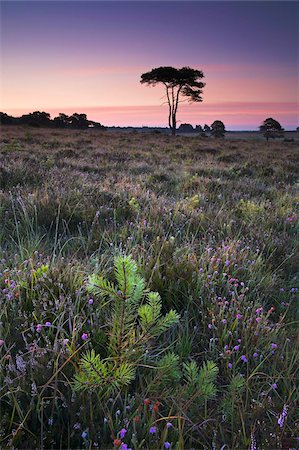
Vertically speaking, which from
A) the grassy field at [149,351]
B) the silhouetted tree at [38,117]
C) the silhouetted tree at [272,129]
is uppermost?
the silhouetted tree at [38,117]

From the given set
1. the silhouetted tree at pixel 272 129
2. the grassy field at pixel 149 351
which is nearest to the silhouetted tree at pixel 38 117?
the silhouetted tree at pixel 272 129

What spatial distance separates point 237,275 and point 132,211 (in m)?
2.23

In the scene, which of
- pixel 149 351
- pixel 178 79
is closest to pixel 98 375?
pixel 149 351

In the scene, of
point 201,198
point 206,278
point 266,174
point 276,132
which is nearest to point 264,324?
point 206,278

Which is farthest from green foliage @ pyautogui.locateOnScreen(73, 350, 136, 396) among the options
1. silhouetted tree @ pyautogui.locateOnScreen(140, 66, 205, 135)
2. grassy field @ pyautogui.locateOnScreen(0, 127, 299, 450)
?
silhouetted tree @ pyautogui.locateOnScreen(140, 66, 205, 135)

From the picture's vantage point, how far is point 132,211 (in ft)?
16.3

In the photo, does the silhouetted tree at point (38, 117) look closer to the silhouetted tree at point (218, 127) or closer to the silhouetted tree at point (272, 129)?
the silhouetted tree at point (218, 127)

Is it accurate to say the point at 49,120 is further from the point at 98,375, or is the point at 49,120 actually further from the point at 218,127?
the point at 98,375

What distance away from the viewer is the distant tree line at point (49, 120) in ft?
172

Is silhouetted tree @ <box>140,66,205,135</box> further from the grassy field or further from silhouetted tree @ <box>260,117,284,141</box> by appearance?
the grassy field

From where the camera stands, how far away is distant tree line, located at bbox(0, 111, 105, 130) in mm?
52406

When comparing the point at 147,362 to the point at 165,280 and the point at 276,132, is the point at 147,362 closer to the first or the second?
the point at 165,280

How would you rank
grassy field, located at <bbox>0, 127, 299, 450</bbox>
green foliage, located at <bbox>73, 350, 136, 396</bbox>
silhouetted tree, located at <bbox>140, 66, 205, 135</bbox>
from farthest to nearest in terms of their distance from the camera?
silhouetted tree, located at <bbox>140, 66, 205, 135</bbox> → grassy field, located at <bbox>0, 127, 299, 450</bbox> → green foliage, located at <bbox>73, 350, 136, 396</bbox>

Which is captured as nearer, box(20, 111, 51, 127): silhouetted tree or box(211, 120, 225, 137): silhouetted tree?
box(20, 111, 51, 127): silhouetted tree
